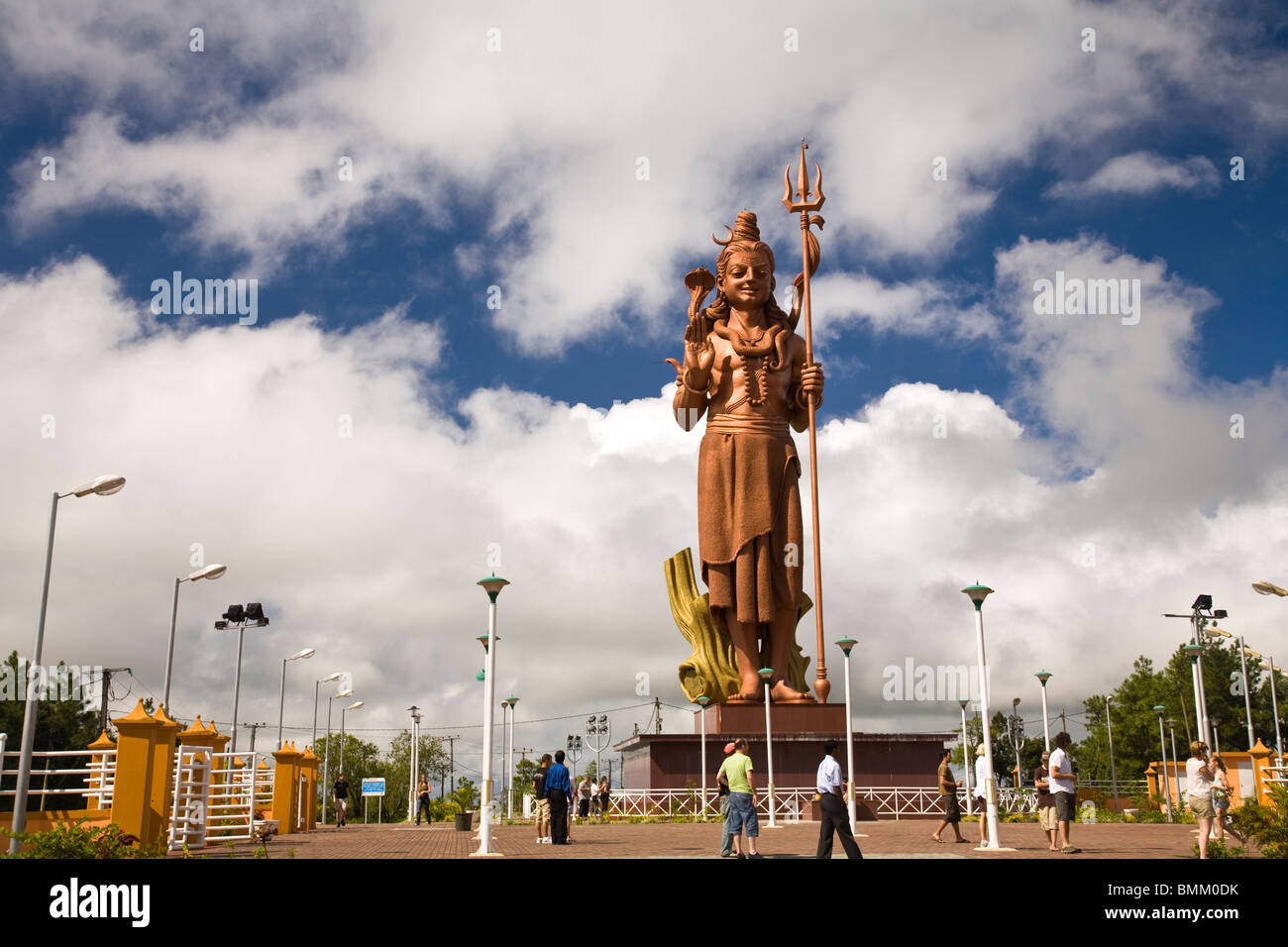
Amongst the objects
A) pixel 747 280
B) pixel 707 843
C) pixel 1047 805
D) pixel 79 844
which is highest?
pixel 747 280

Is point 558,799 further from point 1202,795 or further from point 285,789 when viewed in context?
point 285,789

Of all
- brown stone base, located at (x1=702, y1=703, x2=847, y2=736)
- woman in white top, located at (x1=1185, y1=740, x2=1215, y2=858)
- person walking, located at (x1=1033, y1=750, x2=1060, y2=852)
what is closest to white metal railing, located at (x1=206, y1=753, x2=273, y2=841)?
brown stone base, located at (x1=702, y1=703, x2=847, y2=736)

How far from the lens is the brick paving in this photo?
14250 mm

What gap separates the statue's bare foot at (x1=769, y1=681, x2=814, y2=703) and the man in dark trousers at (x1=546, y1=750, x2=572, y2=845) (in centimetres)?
978

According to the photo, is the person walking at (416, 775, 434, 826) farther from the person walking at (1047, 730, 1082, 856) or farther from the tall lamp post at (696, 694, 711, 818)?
the person walking at (1047, 730, 1082, 856)

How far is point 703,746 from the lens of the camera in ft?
82.4

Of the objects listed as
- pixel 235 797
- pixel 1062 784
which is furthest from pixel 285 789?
pixel 1062 784

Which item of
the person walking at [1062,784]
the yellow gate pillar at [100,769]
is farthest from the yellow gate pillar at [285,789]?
the person walking at [1062,784]

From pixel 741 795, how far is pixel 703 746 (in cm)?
Result: 1248
